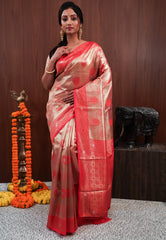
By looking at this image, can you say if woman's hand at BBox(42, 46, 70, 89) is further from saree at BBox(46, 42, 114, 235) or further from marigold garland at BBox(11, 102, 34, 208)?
marigold garland at BBox(11, 102, 34, 208)

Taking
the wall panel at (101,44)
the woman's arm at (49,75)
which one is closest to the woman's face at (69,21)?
the woman's arm at (49,75)

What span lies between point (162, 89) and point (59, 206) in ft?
6.03

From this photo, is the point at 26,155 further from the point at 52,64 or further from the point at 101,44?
the point at 101,44

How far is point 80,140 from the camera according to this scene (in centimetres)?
178

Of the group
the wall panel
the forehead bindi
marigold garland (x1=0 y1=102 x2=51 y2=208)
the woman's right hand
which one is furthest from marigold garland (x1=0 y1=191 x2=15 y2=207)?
the forehead bindi

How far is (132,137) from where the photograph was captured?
2371 mm

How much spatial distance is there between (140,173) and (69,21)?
1569 millimetres

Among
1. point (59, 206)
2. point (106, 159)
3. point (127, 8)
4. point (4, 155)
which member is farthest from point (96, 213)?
point (127, 8)

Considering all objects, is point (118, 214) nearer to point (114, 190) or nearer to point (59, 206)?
point (114, 190)

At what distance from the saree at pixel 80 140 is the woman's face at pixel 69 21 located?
168 mm

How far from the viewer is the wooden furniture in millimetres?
2246

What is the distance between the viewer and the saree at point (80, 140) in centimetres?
171

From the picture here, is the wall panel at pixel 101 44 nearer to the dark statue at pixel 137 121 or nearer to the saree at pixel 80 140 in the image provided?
the dark statue at pixel 137 121

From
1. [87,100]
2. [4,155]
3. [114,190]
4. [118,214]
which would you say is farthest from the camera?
[4,155]
